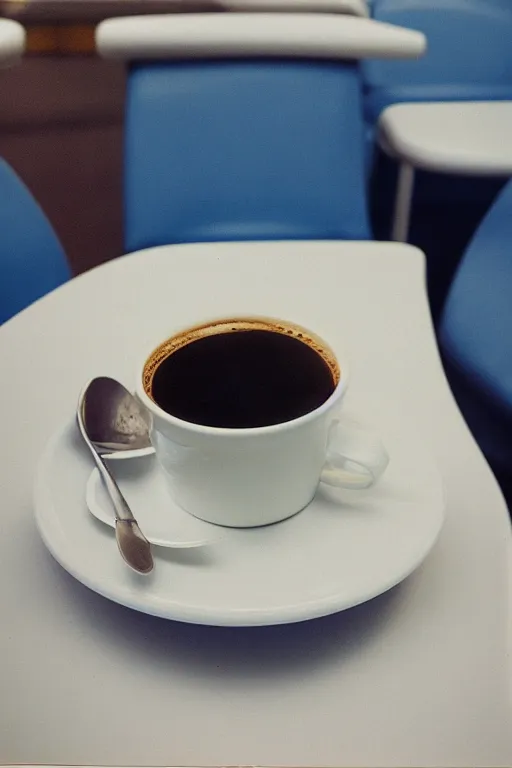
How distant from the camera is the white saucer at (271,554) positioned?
0.27 metres

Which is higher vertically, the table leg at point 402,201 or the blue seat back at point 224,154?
the blue seat back at point 224,154

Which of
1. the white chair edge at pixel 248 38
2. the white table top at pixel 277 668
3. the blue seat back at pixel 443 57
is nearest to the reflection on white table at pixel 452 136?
the white chair edge at pixel 248 38

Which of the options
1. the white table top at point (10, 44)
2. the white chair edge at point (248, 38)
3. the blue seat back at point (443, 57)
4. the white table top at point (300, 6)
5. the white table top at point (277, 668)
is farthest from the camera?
the blue seat back at point (443, 57)

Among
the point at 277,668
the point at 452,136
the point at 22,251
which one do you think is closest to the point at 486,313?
the point at 452,136

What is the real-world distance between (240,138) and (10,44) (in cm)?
27

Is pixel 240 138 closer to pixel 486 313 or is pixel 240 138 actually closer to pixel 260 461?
pixel 486 313

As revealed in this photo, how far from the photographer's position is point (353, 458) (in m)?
0.30

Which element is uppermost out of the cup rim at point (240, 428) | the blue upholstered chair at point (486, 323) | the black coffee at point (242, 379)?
the cup rim at point (240, 428)

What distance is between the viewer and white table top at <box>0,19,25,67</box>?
0.62 meters

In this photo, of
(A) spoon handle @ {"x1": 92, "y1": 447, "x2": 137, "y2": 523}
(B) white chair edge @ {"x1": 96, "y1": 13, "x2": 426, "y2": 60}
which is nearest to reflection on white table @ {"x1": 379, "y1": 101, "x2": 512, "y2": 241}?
(B) white chair edge @ {"x1": 96, "y1": 13, "x2": 426, "y2": 60}

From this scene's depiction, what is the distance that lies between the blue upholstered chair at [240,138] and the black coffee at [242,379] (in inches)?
18.6

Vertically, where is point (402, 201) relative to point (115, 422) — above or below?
below

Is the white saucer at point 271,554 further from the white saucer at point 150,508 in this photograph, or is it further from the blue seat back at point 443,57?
the blue seat back at point 443,57

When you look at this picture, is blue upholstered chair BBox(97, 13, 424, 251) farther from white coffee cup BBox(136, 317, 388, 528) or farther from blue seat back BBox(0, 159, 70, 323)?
white coffee cup BBox(136, 317, 388, 528)
